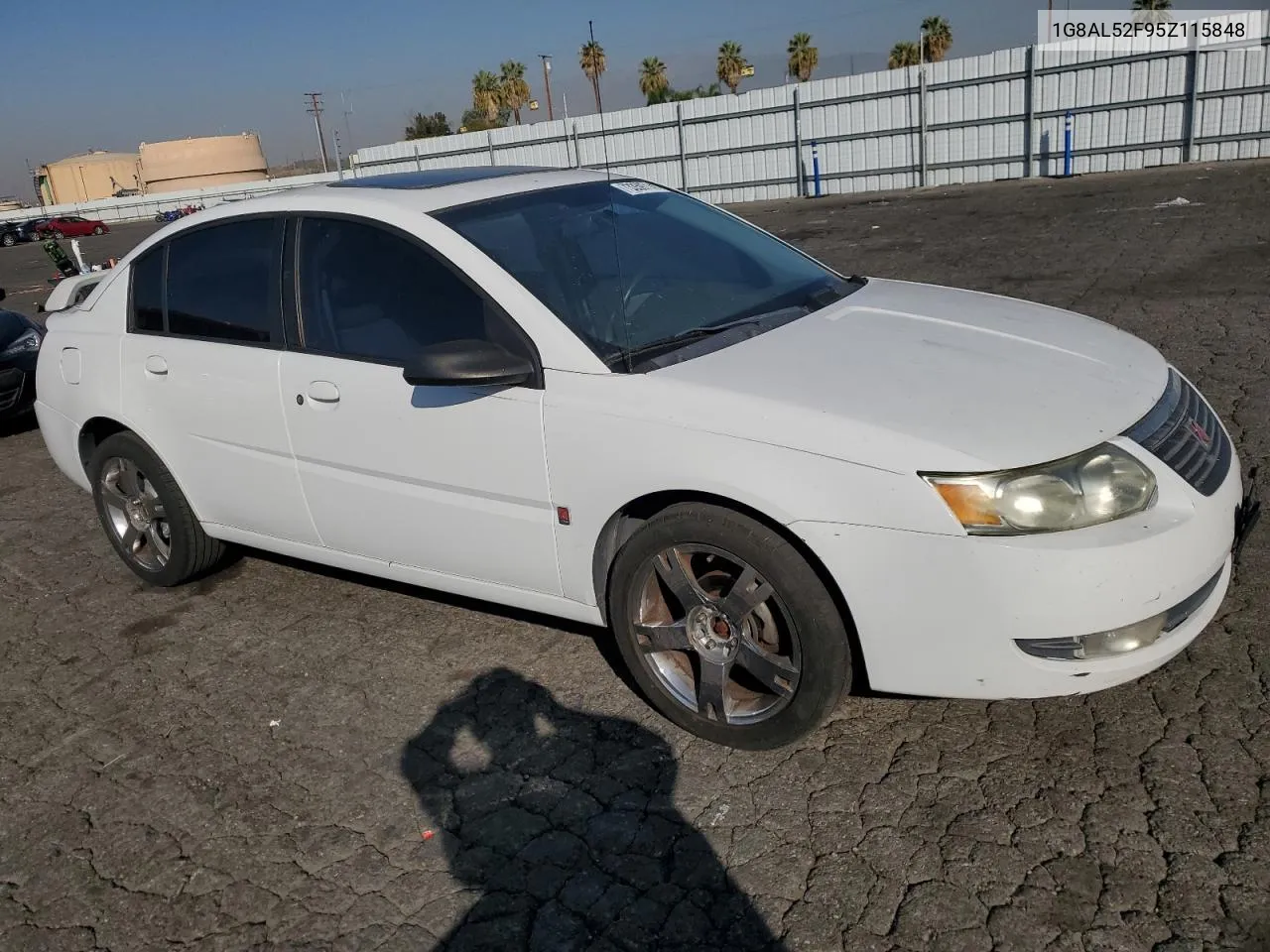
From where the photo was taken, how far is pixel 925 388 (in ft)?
9.32

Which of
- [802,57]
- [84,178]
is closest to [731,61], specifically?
[802,57]

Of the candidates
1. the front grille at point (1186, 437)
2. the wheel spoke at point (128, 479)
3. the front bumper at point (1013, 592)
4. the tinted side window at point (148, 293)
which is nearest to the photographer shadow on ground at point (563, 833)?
the front bumper at point (1013, 592)

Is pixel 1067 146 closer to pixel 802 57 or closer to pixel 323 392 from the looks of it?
pixel 323 392

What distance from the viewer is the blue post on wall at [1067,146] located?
20.7 m

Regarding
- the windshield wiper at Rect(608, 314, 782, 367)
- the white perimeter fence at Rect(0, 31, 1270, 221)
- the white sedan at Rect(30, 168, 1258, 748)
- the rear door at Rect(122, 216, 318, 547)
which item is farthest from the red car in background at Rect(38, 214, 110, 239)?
the windshield wiper at Rect(608, 314, 782, 367)

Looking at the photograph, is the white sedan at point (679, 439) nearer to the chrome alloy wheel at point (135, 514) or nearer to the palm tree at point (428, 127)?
the chrome alloy wheel at point (135, 514)

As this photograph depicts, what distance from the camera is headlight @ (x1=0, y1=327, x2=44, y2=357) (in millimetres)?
8359

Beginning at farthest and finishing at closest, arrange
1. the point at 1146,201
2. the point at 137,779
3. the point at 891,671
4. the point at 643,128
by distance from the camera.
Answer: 1. the point at 643,128
2. the point at 1146,201
3. the point at 137,779
4. the point at 891,671

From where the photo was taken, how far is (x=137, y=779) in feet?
10.8

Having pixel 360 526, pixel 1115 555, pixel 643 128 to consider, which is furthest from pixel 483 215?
pixel 643 128

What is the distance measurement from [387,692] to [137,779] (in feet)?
2.70

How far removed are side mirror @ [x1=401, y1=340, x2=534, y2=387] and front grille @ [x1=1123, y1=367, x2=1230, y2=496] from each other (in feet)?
5.69

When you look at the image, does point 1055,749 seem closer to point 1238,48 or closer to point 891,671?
point 891,671

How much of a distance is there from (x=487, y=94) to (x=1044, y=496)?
238 ft
